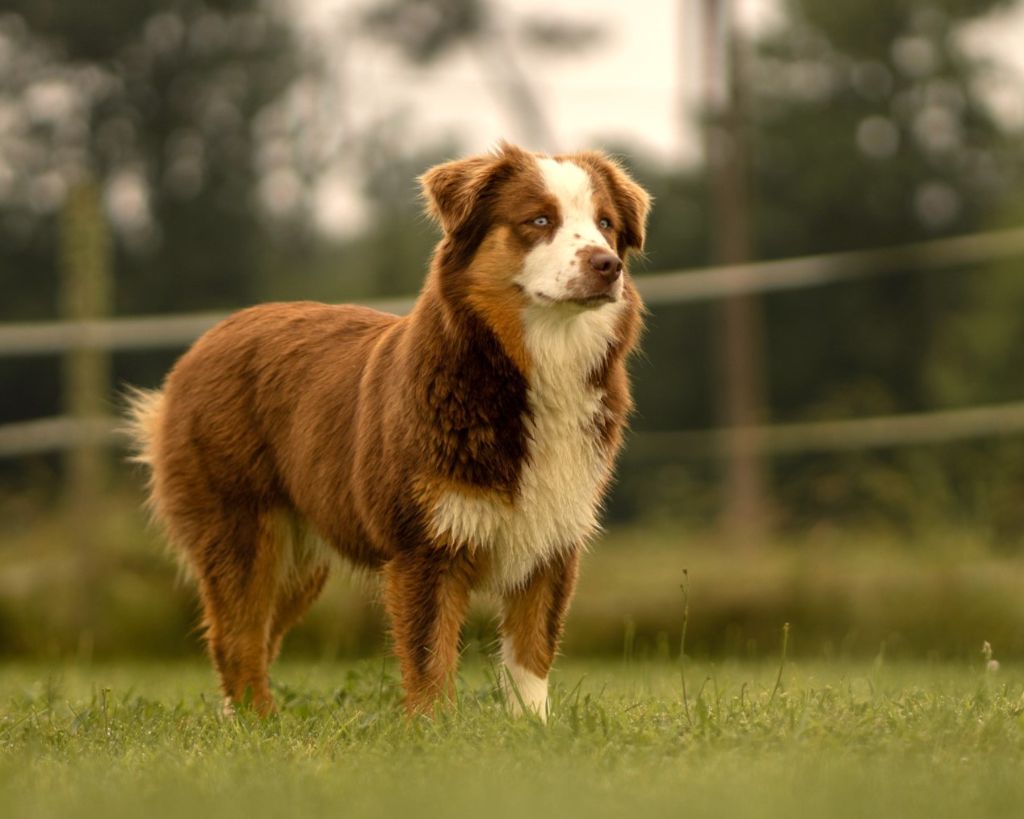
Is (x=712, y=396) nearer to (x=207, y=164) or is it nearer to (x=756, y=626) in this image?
(x=207, y=164)

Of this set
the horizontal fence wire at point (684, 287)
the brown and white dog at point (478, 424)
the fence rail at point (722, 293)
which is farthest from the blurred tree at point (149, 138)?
the brown and white dog at point (478, 424)

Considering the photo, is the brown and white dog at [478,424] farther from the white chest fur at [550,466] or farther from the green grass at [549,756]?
the green grass at [549,756]

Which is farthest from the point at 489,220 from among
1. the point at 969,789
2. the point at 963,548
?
the point at 963,548

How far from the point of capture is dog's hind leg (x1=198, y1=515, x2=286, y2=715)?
5.99m

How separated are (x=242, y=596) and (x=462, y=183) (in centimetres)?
179

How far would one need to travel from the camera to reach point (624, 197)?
5559 mm

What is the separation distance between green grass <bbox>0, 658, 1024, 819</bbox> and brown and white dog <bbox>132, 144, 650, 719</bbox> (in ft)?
1.18

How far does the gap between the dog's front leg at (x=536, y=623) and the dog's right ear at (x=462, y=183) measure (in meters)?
1.19

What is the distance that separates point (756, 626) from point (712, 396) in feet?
60.9

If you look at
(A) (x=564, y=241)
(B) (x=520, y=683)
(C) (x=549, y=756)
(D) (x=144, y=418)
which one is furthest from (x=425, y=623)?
(D) (x=144, y=418)

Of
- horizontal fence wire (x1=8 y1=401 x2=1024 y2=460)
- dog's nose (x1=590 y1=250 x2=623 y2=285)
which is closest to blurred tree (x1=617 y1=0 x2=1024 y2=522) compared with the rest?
horizontal fence wire (x1=8 y1=401 x2=1024 y2=460)

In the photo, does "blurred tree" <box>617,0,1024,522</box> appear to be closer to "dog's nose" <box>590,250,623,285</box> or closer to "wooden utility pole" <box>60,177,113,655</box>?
"wooden utility pole" <box>60,177,113,655</box>

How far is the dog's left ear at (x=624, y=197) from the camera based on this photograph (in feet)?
18.2

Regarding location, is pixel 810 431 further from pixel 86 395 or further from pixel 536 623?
pixel 536 623
